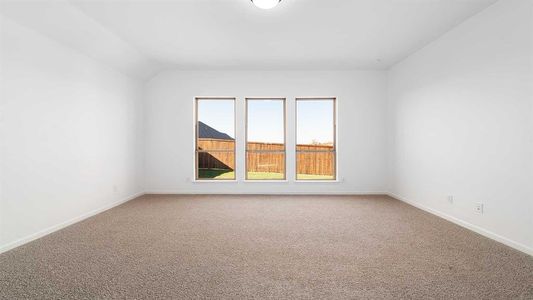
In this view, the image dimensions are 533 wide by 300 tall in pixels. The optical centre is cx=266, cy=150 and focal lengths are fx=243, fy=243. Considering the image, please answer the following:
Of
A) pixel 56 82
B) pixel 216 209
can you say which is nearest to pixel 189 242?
pixel 216 209

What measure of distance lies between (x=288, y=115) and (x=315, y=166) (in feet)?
4.32

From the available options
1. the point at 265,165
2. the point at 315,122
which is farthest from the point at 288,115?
the point at 265,165

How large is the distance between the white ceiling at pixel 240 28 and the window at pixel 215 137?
1.10m

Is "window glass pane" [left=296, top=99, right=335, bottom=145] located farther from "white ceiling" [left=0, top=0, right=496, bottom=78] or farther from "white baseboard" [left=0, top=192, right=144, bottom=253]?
"white baseboard" [left=0, top=192, right=144, bottom=253]

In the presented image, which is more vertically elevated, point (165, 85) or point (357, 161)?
point (165, 85)

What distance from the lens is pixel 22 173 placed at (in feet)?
8.88

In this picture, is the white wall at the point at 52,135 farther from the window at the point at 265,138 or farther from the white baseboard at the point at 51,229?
the window at the point at 265,138

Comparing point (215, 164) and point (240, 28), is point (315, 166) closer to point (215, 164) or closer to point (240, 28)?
point (215, 164)

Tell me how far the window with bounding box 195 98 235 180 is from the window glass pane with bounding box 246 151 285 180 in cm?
43

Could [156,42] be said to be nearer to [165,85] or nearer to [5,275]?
[165,85]

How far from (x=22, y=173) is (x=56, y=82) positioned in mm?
1226

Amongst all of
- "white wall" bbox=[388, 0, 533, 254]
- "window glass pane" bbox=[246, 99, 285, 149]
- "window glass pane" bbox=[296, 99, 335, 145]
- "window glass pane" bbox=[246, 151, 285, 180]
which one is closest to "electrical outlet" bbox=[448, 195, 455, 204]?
"white wall" bbox=[388, 0, 533, 254]

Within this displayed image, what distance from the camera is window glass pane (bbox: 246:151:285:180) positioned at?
554cm

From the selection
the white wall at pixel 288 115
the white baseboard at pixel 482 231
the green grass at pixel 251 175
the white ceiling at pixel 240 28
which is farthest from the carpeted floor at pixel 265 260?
the white ceiling at pixel 240 28
